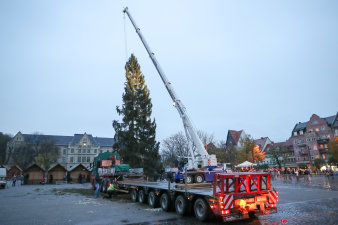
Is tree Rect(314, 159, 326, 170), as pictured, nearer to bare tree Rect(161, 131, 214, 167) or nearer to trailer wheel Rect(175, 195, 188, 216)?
bare tree Rect(161, 131, 214, 167)

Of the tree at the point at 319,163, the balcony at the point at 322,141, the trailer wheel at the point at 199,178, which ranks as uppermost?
the balcony at the point at 322,141

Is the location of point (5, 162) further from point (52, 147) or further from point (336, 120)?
point (336, 120)

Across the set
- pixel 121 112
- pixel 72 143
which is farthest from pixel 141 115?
pixel 72 143

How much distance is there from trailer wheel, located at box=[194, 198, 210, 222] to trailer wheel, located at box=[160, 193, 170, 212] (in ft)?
7.28

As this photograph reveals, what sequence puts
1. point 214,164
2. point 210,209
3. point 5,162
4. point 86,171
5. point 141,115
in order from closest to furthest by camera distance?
point 210,209 < point 214,164 < point 141,115 < point 86,171 < point 5,162

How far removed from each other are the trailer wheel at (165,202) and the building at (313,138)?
6142cm

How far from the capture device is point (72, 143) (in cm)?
8862

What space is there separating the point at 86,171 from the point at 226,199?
43.1m

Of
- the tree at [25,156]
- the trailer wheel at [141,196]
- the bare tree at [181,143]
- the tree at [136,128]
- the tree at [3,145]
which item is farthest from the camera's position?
the tree at [3,145]

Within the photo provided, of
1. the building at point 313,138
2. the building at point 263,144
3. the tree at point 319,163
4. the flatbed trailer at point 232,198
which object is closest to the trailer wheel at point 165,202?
the flatbed trailer at point 232,198

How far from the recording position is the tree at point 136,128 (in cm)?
3319

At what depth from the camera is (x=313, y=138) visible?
6462cm

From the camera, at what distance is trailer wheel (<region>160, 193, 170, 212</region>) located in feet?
35.5

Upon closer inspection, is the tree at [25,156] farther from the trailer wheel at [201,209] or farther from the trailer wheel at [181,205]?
the trailer wheel at [201,209]
